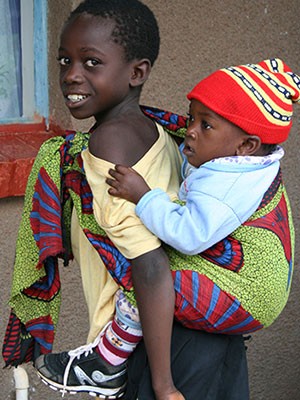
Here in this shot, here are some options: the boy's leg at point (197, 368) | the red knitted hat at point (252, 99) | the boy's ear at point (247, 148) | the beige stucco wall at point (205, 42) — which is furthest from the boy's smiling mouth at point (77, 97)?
the beige stucco wall at point (205, 42)

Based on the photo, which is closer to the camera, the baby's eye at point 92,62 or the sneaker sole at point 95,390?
the baby's eye at point 92,62

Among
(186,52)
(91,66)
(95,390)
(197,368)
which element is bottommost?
(95,390)

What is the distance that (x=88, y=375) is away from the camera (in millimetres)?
2049

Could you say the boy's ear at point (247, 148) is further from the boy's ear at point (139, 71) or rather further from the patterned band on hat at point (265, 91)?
the boy's ear at point (139, 71)

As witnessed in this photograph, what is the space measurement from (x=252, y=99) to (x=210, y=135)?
0.43ft

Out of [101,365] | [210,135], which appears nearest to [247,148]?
[210,135]

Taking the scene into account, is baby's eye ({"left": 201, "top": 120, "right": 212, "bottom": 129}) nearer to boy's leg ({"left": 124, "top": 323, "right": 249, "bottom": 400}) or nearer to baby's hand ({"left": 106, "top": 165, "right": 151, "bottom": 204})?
baby's hand ({"left": 106, "top": 165, "right": 151, "bottom": 204})

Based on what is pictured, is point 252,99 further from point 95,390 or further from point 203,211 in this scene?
point 95,390

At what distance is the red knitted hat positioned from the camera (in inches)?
72.9

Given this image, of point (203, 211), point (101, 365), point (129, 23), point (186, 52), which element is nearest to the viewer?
point (203, 211)

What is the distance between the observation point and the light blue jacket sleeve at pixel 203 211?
1813 mm

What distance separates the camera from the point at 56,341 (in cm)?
355

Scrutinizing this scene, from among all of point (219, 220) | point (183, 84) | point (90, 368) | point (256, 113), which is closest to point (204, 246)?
point (219, 220)

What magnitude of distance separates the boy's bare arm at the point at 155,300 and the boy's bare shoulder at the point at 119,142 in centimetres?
24
